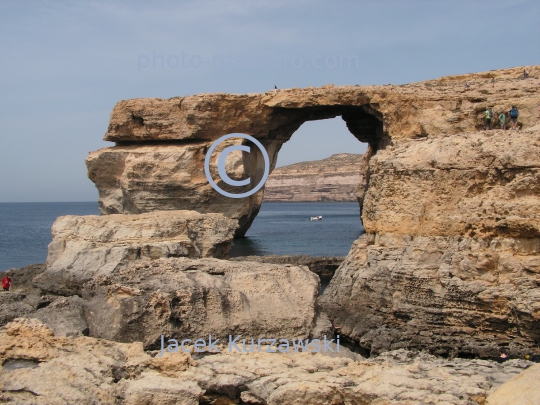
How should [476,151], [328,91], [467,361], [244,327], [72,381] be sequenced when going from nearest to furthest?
[72,381], [244,327], [467,361], [476,151], [328,91]

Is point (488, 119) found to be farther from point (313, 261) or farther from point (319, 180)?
point (319, 180)

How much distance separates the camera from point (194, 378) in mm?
8578

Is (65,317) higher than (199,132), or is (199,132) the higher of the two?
(199,132)

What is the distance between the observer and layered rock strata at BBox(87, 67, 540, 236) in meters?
25.4

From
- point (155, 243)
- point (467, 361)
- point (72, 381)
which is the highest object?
point (155, 243)

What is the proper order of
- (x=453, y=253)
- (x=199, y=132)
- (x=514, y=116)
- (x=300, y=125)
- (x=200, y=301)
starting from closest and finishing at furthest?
(x=200, y=301) < (x=453, y=253) < (x=514, y=116) < (x=199, y=132) < (x=300, y=125)

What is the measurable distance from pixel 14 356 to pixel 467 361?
7677 mm

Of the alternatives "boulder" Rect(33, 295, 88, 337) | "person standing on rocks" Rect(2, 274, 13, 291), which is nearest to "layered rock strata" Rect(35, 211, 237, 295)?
"person standing on rocks" Rect(2, 274, 13, 291)

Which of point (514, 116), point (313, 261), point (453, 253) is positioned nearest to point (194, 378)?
point (453, 253)

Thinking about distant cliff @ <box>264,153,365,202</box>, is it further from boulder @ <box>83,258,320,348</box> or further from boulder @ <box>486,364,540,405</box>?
boulder @ <box>486,364,540,405</box>

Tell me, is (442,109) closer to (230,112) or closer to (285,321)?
(230,112)

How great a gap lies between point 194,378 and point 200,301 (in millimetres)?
1664

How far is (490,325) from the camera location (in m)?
12.5

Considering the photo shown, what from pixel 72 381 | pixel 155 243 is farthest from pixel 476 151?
pixel 72 381
